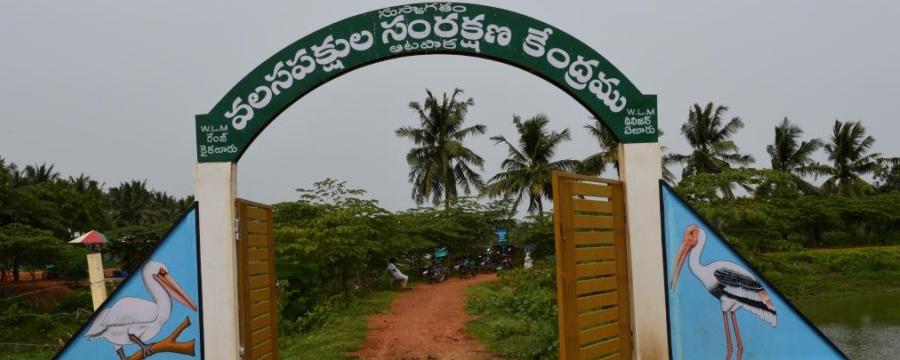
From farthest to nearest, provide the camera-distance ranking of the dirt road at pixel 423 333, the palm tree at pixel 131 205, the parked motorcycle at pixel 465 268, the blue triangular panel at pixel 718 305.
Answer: the palm tree at pixel 131 205 < the parked motorcycle at pixel 465 268 < the dirt road at pixel 423 333 < the blue triangular panel at pixel 718 305

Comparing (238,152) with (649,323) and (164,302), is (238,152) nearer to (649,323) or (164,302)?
(164,302)

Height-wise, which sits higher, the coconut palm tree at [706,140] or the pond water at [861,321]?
the coconut palm tree at [706,140]

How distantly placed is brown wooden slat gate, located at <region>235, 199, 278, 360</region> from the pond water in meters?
5.83

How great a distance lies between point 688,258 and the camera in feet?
14.3

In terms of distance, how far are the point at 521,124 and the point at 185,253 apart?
23.2 m

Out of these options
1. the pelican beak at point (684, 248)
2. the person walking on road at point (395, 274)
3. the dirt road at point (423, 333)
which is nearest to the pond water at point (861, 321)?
the dirt road at point (423, 333)

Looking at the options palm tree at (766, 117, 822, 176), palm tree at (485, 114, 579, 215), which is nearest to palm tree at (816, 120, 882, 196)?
palm tree at (766, 117, 822, 176)

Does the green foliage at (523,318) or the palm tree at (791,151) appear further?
the palm tree at (791,151)

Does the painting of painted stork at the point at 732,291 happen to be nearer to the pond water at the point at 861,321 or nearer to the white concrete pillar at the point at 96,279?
the pond water at the point at 861,321

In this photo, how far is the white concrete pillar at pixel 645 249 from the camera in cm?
438

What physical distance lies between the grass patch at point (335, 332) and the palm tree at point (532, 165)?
1184cm

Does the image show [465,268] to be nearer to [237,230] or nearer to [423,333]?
[423,333]

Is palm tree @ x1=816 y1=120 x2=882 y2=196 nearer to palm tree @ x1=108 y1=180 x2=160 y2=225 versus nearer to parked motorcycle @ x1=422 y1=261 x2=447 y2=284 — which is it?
parked motorcycle @ x1=422 y1=261 x2=447 y2=284

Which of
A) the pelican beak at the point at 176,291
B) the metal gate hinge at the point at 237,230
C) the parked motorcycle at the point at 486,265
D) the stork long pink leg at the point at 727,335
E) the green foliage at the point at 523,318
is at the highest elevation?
the metal gate hinge at the point at 237,230
